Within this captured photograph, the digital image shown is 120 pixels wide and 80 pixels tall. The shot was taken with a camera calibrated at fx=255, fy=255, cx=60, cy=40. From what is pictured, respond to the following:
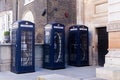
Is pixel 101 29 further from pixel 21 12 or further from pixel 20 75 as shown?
pixel 21 12

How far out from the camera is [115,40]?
32.9 feet

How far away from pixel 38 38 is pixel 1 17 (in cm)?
996

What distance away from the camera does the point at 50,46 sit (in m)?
12.5

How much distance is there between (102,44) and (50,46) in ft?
9.35

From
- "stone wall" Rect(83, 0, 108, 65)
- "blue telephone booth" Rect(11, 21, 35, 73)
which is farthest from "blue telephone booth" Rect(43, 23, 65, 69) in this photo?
"stone wall" Rect(83, 0, 108, 65)

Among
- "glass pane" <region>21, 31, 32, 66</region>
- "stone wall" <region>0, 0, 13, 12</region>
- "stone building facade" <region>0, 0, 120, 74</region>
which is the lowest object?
"glass pane" <region>21, 31, 32, 66</region>

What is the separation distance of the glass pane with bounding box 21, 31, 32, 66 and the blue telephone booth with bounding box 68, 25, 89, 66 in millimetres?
2890

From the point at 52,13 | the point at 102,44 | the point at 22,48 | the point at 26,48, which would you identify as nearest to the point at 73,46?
the point at 102,44

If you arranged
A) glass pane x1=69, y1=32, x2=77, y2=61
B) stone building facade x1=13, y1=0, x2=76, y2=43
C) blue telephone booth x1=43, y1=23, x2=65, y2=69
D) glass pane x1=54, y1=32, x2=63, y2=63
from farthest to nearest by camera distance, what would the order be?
1. stone building facade x1=13, y1=0, x2=76, y2=43
2. glass pane x1=69, y1=32, x2=77, y2=61
3. glass pane x1=54, y1=32, x2=63, y2=63
4. blue telephone booth x1=43, y1=23, x2=65, y2=69

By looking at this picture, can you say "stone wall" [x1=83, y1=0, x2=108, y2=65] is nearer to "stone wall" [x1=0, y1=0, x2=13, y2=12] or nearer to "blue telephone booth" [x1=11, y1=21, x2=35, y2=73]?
"blue telephone booth" [x1=11, y1=21, x2=35, y2=73]

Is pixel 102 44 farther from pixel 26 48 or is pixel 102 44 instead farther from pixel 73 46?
pixel 26 48

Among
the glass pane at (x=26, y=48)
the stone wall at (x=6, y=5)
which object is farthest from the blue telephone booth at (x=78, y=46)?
the stone wall at (x=6, y=5)

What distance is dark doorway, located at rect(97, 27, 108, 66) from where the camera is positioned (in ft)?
43.2

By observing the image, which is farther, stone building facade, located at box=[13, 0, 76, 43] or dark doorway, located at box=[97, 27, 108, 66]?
stone building facade, located at box=[13, 0, 76, 43]
